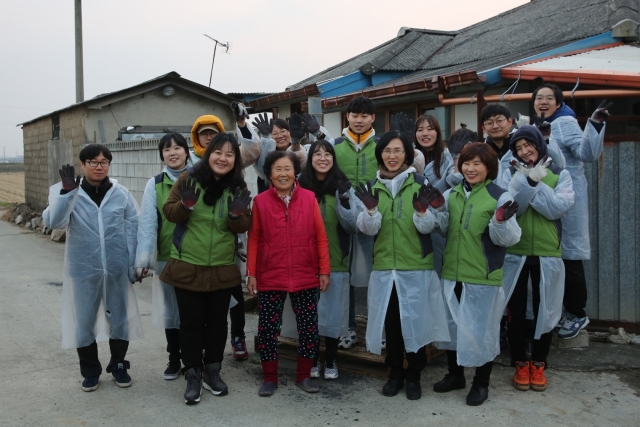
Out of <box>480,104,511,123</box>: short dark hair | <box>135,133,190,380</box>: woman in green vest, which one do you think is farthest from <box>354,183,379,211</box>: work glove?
<box>135,133,190,380</box>: woman in green vest

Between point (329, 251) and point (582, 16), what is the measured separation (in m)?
6.00

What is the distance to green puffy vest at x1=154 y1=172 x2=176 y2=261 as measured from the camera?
450cm

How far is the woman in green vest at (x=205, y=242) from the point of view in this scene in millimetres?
4086

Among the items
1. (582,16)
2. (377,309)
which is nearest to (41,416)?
(377,309)

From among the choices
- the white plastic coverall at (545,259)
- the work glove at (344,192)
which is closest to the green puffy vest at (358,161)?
the work glove at (344,192)

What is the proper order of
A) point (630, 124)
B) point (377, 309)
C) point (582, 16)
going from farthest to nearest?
1. point (582, 16)
2. point (630, 124)
3. point (377, 309)

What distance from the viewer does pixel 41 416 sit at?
3.95 meters

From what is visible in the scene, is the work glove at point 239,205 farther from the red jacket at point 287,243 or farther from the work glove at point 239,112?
the work glove at point 239,112

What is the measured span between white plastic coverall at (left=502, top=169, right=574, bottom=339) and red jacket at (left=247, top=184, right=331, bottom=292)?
1.28 m

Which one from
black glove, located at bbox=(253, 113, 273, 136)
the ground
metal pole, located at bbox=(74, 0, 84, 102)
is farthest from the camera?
metal pole, located at bbox=(74, 0, 84, 102)

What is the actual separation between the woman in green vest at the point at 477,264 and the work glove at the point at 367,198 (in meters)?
0.37

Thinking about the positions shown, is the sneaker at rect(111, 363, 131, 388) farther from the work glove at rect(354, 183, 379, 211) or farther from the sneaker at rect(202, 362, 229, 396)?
the work glove at rect(354, 183, 379, 211)

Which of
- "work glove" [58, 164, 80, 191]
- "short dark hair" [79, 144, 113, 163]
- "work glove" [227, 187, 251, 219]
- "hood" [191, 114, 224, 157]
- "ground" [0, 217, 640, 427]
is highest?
"hood" [191, 114, 224, 157]

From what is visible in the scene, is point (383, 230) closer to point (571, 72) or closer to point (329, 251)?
point (329, 251)
